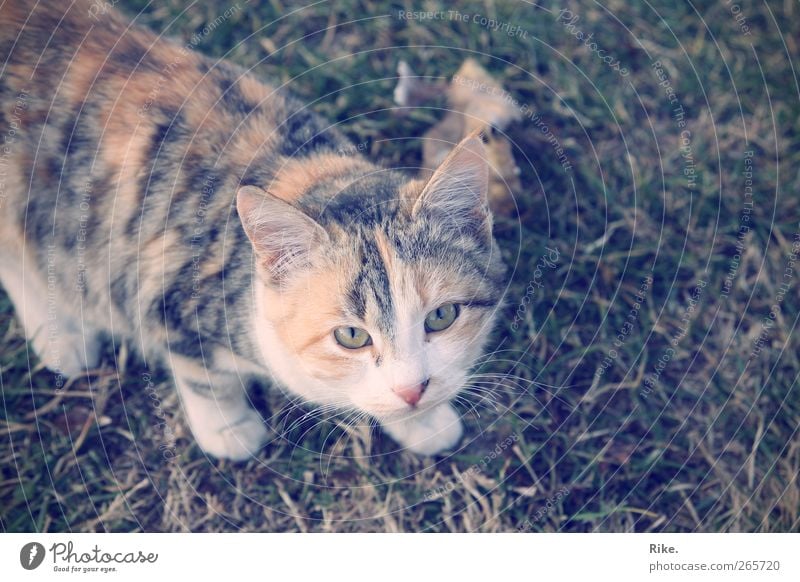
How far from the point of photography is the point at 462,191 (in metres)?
1.24

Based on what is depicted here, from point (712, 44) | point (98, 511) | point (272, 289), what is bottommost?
Answer: point (98, 511)

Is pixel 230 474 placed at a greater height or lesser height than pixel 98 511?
greater

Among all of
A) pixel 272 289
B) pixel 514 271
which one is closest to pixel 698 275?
pixel 514 271

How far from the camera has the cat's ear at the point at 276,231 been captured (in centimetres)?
113

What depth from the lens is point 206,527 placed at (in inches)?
62.3

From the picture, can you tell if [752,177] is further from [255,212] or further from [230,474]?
[230,474]

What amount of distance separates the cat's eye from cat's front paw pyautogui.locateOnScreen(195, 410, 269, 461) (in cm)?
48

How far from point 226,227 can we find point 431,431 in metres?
0.67

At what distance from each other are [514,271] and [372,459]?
0.60 meters

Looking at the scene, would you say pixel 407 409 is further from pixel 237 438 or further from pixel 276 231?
pixel 237 438
